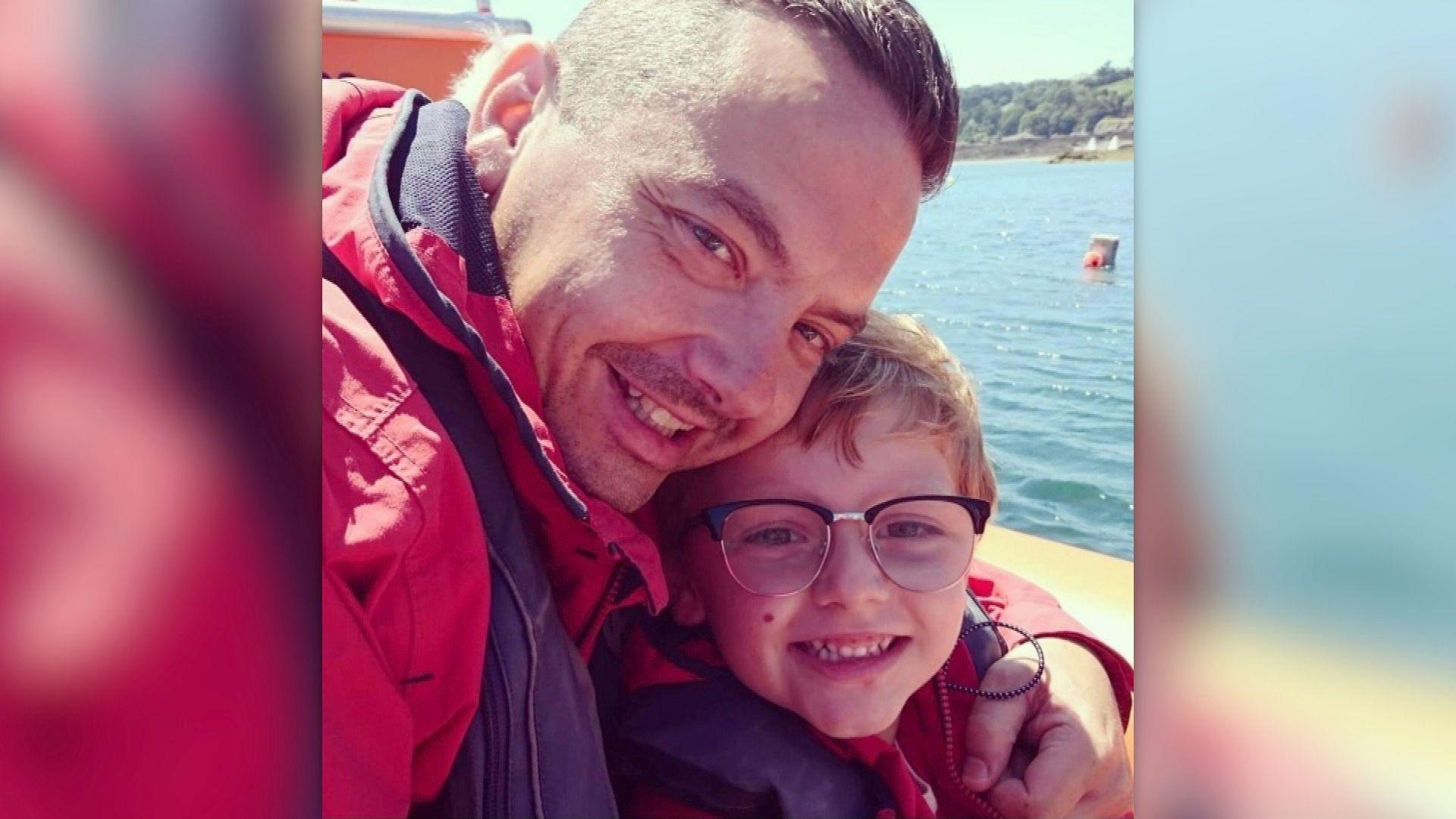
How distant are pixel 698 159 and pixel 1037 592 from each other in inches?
51.3

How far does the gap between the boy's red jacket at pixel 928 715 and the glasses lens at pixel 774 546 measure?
0.14 meters

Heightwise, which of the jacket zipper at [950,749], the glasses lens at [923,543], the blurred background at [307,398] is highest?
the blurred background at [307,398]

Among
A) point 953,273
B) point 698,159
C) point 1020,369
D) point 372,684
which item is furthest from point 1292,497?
point 953,273

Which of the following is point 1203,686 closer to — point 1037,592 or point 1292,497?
point 1292,497

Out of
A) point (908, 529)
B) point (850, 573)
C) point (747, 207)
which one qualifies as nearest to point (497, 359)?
point (747, 207)

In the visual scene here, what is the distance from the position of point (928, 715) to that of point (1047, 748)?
0.63 feet

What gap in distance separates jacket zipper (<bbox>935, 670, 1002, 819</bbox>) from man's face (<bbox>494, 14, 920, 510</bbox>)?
64 cm

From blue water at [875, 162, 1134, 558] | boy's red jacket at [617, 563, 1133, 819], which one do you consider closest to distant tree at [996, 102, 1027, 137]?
blue water at [875, 162, 1134, 558]

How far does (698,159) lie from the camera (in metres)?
1.60

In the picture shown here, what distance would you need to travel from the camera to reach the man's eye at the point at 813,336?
1.69m

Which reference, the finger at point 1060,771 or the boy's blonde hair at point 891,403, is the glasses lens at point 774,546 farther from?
the finger at point 1060,771

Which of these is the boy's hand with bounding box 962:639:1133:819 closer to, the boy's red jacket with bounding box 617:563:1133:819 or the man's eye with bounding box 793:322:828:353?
the boy's red jacket with bounding box 617:563:1133:819

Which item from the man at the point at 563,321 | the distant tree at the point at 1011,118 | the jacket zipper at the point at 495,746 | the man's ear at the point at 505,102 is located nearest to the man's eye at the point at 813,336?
the man at the point at 563,321

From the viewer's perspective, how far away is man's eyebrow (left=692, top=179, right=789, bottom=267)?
1576 millimetres
